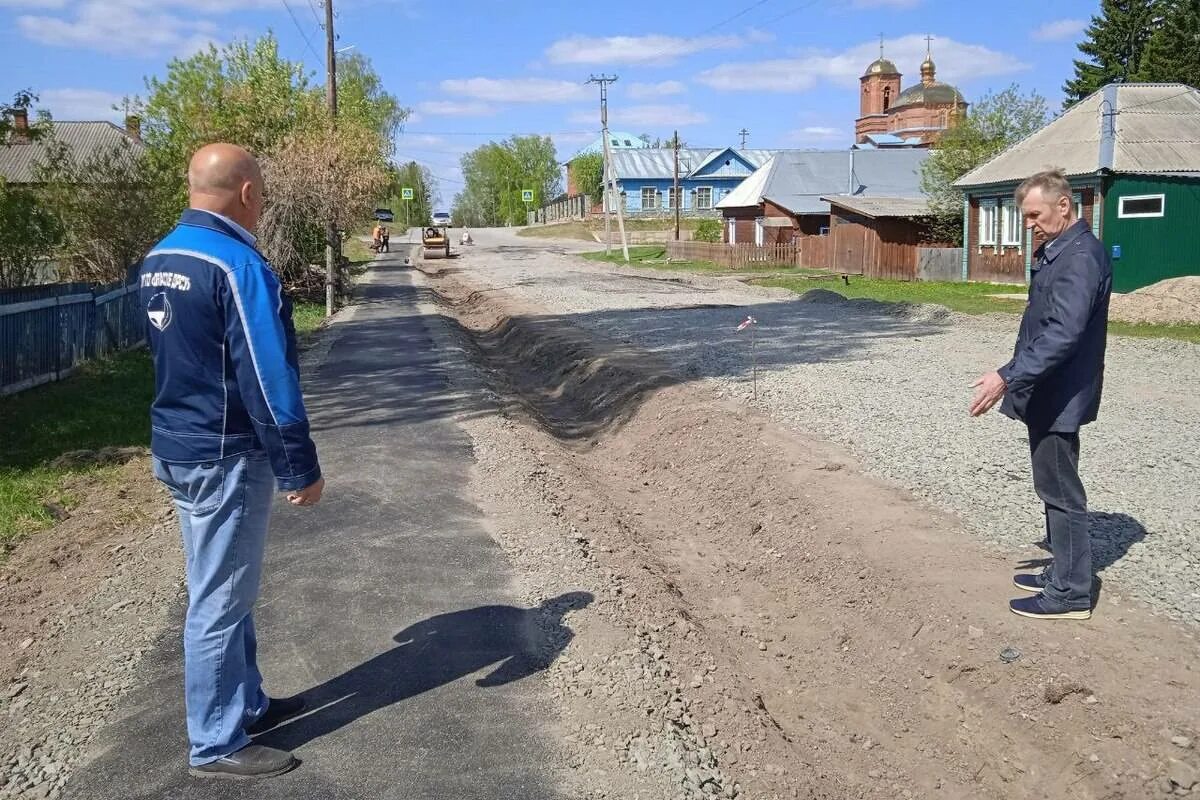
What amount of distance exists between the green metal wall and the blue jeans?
87.0 feet

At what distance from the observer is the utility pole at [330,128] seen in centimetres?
2511

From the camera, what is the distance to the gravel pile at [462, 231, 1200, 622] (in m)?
6.20

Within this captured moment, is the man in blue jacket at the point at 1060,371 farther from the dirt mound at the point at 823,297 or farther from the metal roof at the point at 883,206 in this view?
the metal roof at the point at 883,206

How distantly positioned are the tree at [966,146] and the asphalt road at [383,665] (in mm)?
32849

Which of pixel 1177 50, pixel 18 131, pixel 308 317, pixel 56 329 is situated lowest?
pixel 308 317

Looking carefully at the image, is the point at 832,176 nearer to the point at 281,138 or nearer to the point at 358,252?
the point at 358,252

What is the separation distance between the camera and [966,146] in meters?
37.0

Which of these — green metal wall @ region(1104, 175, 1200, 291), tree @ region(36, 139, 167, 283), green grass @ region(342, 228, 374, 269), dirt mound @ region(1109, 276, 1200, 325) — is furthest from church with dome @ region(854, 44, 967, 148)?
tree @ region(36, 139, 167, 283)

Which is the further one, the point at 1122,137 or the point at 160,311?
the point at 1122,137

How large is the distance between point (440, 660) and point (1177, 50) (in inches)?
1833

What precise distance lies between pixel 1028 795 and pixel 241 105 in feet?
88.0

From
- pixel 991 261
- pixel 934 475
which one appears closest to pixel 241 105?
pixel 991 261

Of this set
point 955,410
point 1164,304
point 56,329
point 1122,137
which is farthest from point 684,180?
point 955,410

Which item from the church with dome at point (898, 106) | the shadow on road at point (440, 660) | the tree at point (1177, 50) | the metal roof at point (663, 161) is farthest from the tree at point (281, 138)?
the metal roof at point (663, 161)
